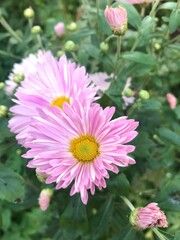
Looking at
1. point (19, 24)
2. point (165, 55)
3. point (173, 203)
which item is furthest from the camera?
point (19, 24)

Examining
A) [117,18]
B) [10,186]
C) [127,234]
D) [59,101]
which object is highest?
[117,18]

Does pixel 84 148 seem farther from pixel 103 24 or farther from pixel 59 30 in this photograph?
pixel 59 30

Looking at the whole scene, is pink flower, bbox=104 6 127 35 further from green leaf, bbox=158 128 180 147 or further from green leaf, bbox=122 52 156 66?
green leaf, bbox=158 128 180 147

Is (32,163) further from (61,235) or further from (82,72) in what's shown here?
(61,235)

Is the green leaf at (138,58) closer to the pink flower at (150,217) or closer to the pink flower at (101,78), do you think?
the pink flower at (101,78)

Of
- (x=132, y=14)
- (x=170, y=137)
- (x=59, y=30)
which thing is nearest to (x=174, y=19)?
(x=132, y=14)

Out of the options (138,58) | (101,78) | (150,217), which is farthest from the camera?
(101,78)

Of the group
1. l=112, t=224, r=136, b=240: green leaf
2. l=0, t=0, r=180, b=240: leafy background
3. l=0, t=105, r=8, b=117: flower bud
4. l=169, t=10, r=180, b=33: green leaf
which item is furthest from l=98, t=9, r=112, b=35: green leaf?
l=112, t=224, r=136, b=240: green leaf

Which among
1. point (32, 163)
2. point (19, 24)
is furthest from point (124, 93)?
point (19, 24)
